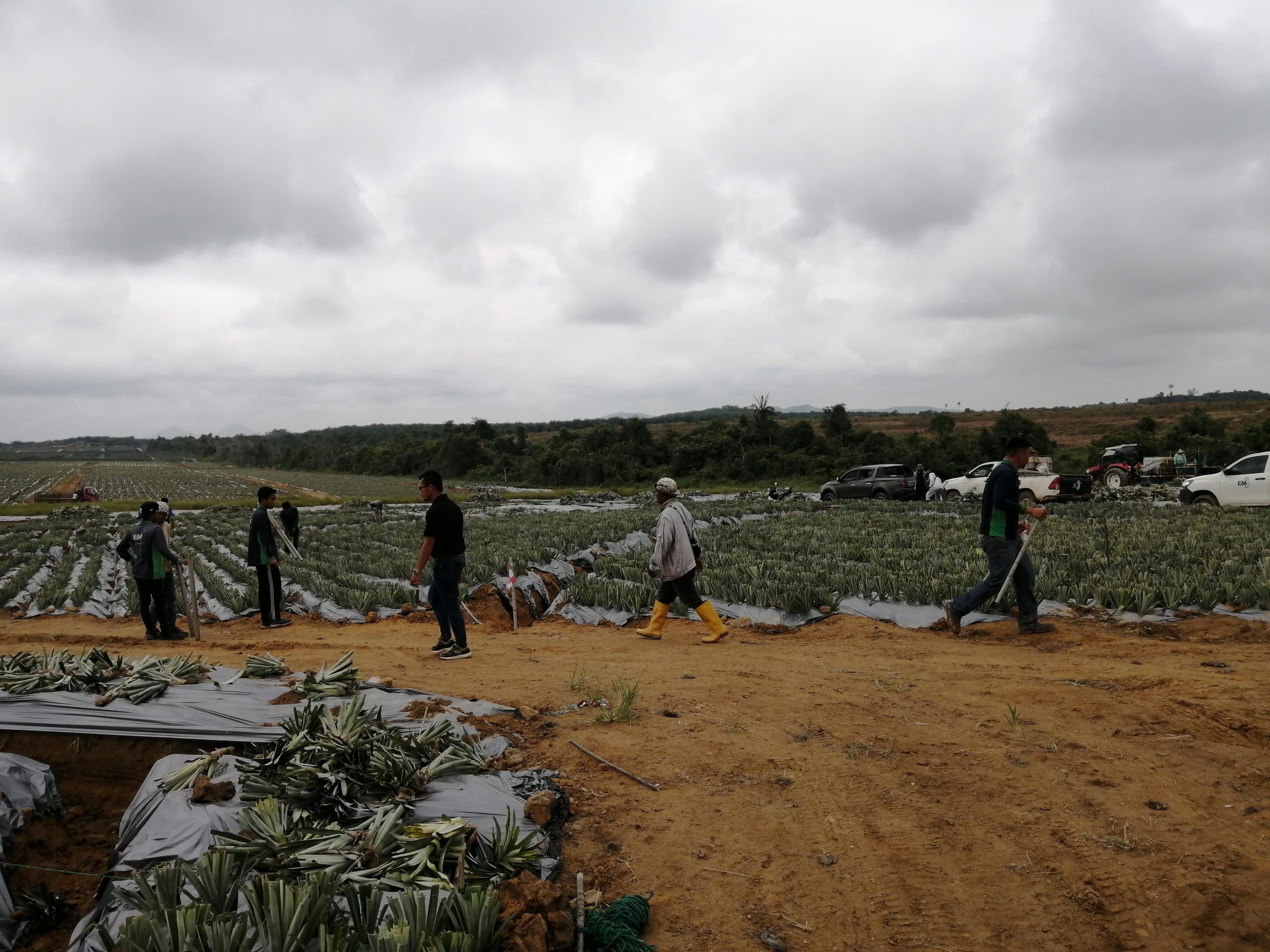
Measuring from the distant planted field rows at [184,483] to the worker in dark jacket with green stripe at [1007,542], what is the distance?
38973 millimetres

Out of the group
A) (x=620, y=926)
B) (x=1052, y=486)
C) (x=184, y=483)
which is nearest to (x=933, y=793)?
(x=620, y=926)

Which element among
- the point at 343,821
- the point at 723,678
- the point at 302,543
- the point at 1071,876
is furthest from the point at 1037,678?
the point at 302,543

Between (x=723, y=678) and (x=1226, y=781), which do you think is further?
(x=723, y=678)

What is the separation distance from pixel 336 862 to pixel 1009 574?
6.09m

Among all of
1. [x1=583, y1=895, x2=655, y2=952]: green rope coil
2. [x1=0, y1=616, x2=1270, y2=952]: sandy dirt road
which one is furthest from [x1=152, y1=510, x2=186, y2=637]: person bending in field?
[x1=583, y1=895, x2=655, y2=952]: green rope coil

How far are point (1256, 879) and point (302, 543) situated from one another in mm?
18860

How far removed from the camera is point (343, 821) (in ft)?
10.6

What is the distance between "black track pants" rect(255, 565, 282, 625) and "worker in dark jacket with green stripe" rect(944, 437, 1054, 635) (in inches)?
351

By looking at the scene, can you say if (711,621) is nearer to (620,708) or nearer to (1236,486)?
(620,708)

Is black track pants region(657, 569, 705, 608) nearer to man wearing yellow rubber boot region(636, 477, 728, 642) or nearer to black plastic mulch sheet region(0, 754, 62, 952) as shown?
man wearing yellow rubber boot region(636, 477, 728, 642)

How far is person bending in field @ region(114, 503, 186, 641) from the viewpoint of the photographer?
8.54 meters

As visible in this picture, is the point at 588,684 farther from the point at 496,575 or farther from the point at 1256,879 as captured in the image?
the point at 496,575

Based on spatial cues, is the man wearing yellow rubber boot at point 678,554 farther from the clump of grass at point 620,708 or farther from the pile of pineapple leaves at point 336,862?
the pile of pineapple leaves at point 336,862

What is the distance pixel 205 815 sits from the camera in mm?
3225
